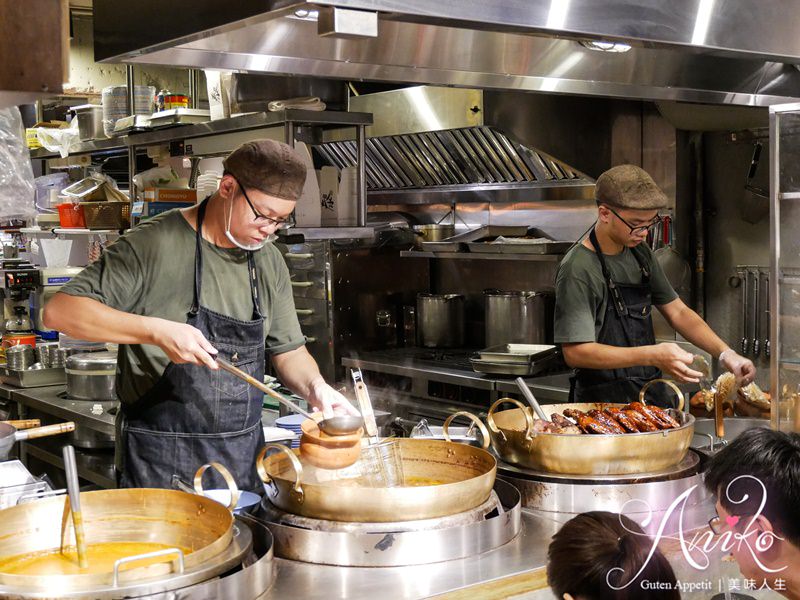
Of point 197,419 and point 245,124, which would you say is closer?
point 197,419

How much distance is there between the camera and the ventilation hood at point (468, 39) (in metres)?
1.76

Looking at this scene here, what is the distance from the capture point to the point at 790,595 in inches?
67.6

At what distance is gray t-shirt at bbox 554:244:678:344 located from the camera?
3.56 m

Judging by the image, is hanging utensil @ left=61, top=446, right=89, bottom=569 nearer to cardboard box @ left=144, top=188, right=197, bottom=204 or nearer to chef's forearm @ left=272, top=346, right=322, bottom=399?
chef's forearm @ left=272, top=346, right=322, bottom=399

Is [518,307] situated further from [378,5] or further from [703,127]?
[378,5]

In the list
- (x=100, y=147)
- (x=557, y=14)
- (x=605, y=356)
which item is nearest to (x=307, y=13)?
(x=557, y=14)

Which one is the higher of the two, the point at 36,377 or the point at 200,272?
the point at 200,272

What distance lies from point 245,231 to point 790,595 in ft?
5.87

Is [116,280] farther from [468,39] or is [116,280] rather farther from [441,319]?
[441,319]

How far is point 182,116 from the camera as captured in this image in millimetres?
5996

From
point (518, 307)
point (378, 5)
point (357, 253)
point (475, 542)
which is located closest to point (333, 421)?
point (475, 542)

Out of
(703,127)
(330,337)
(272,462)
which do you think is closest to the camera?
(272,462)

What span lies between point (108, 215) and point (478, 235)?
2.55 meters


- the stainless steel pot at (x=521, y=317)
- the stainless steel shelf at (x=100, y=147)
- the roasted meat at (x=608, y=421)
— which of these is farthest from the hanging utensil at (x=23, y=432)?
the stainless steel shelf at (x=100, y=147)
